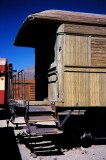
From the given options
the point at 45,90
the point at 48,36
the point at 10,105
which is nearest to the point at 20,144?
the point at 10,105

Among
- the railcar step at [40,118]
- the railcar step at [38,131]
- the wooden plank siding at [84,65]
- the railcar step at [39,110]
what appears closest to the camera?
the railcar step at [38,131]

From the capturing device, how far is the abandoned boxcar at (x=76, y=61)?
8.88 meters

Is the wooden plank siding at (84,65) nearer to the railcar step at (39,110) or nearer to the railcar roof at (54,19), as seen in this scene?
the railcar roof at (54,19)

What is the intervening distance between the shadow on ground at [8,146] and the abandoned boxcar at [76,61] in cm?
174

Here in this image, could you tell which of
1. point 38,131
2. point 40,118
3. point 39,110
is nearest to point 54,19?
point 39,110

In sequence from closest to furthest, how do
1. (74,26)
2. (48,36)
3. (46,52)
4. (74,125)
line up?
(74,26)
(74,125)
(48,36)
(46,52)

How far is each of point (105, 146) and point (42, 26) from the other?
5.34 metres

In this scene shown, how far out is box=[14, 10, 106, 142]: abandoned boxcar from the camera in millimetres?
8883

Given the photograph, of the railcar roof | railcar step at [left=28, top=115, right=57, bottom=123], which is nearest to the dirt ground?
railcar step at [left=28, top=115, right=57, bottom=123]

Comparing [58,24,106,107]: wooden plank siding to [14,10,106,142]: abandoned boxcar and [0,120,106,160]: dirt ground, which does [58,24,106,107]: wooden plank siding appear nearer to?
[14,10,106,142]: abandoned boxcar

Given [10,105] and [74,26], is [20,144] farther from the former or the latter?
[74,26]

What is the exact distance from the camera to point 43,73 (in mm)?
11609

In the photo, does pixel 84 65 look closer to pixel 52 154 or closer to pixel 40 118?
pixel 40 118

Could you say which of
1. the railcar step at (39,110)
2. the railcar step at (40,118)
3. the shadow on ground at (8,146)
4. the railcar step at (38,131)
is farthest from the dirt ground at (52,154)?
the railcar step at (39,110)
